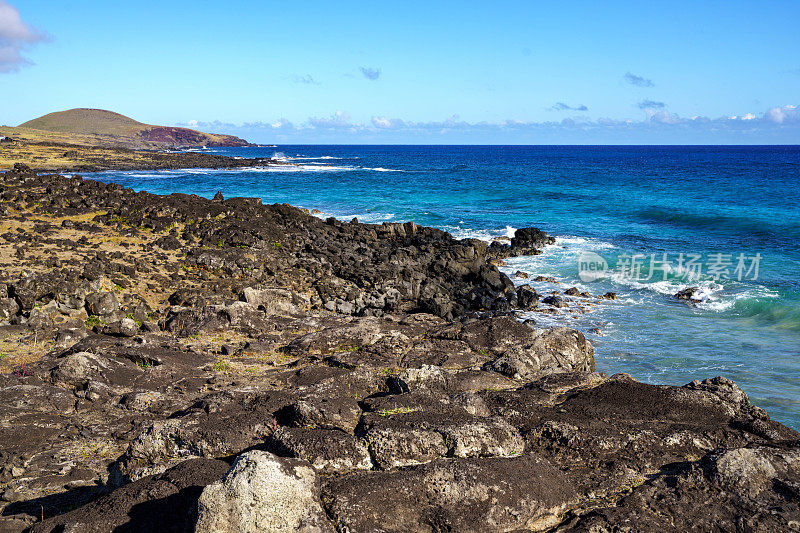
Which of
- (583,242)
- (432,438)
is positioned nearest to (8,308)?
(432,438)

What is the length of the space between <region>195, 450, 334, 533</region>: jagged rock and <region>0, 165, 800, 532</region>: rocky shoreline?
20mm

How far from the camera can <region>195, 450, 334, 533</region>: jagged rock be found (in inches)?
226

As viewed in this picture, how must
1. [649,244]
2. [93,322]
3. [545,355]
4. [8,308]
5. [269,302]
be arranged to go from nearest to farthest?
[545,355] < [8,308] < [93,322] < [269,302] < [649,244]

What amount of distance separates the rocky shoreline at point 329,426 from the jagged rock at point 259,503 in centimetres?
2

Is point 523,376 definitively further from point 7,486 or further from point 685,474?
point 7,486

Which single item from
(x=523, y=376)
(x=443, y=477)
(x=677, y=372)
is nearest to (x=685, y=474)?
(x=443, y=477)

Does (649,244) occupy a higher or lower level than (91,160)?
lower

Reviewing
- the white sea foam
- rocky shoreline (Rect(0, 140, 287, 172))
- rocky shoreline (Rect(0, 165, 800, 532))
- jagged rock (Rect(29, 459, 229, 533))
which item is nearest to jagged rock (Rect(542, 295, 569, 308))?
rocky shoreline (Rect(0, 165, 800, 532))

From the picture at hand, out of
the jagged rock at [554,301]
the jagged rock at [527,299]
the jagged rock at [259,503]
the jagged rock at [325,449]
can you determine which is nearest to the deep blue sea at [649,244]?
the jagged rock at [554,301]

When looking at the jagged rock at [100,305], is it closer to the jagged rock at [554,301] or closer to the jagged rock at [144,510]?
the jagged rock at [144,510]

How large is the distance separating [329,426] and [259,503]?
2525mm

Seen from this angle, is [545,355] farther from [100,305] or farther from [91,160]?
[91,160]

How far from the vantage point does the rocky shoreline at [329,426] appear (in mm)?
6383

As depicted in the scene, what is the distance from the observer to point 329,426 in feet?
27.2
